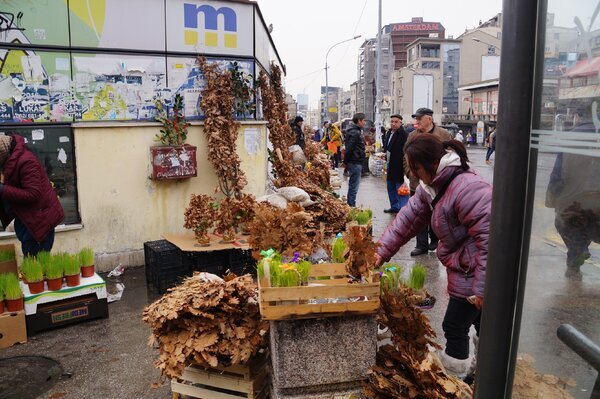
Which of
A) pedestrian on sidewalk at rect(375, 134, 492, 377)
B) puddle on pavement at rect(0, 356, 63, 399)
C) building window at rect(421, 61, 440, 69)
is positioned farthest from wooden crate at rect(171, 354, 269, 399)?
building window at rect(421, 61, 440, 69)

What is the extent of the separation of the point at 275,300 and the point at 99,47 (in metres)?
5.60

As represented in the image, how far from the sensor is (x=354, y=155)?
436 inches

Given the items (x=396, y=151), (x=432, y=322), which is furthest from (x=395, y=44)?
(x=432, y=322)

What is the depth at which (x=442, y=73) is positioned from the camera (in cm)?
8500

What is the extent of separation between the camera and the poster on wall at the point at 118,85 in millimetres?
7121

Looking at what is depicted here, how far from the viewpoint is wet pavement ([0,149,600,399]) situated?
137 cm

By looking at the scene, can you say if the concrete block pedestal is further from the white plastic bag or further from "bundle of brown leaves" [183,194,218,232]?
the white plastic bag

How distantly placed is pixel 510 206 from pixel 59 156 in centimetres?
687

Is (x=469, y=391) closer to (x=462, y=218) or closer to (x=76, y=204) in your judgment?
(x=462, y=218)

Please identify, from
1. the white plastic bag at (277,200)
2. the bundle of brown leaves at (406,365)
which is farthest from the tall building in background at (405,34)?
the bundle of brown leaves at (406,365)

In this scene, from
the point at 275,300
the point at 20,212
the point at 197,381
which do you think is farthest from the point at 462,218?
the point at 20,212

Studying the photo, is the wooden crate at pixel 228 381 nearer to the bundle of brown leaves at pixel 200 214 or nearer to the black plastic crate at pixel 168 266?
the black plastic crate at pixel 168 266

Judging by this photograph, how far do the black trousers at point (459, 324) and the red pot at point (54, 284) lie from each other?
13.2 feet

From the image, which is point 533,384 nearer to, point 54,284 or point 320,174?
point 54,284
